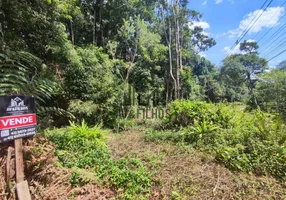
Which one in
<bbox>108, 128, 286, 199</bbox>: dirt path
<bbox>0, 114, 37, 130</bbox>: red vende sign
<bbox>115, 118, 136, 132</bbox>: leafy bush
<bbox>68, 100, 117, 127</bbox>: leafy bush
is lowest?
<bbox>108, 128, 286, 199</bbox>: dirt path

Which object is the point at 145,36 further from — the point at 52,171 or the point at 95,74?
the point at 52,171

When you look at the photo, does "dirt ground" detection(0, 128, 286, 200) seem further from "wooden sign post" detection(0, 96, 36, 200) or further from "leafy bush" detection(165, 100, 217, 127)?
"leafy bush" detection(165, 100, 217, 127)

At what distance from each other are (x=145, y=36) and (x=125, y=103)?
127 inches

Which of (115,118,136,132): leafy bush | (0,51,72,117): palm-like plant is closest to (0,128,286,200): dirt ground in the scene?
(0,51,72,117): palm-like plant

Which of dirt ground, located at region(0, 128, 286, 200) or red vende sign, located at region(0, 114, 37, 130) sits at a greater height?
red vende sign, located at region(0, 114, 37, 130)

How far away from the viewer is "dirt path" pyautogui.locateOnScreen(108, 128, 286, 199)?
2256 millimetres

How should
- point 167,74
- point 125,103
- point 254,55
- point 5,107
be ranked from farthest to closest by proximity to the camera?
point 254,55 → point 167,74 → point 125,103 → point 5,107

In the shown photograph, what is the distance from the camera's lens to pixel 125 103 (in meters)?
7.54

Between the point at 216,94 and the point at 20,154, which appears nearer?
the point at 20,154

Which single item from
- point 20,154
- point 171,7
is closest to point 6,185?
point 20,154

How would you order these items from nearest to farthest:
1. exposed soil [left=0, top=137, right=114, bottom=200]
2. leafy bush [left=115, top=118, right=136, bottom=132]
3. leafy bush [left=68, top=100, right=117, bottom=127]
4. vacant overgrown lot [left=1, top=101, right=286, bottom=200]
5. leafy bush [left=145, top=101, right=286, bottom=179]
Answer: exposed soil [left=0, top=137, right=114, bottom=200] → vacant overgrown lot [left=1, top=101, right=286, bottom=200] → leafy bush [left=145, top=101, right=286, bottom=179] → leafy bush [left=68, top=100, right=117, bottom=127] → leafy bush [left=115, top=118, right=136, bottom=132]

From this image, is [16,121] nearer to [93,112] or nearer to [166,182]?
[166,182]

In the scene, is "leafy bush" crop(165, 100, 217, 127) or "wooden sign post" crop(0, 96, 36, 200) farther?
"leafy bush" crop(165, 100, 217, 127)

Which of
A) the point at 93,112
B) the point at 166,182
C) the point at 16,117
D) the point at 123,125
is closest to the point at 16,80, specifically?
the point at 16,117
